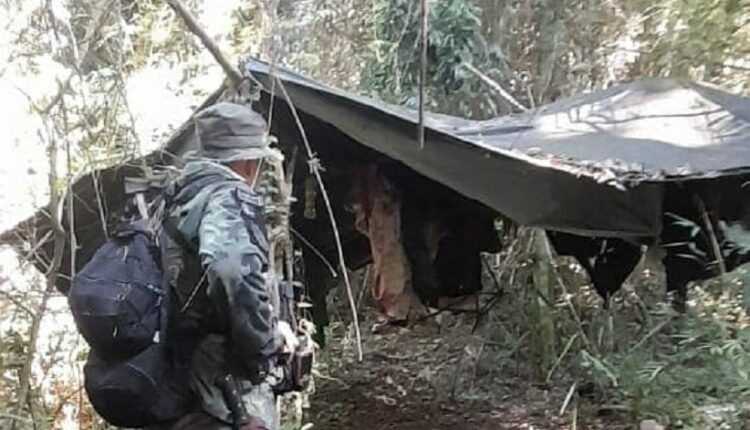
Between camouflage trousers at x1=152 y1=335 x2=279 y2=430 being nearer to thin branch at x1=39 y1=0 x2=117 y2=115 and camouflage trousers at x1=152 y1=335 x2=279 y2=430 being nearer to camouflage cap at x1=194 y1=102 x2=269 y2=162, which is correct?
camouflage cap at x1=194 y1=102 x2=269 y2=162

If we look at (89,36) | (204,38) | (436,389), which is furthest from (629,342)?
(89,36)

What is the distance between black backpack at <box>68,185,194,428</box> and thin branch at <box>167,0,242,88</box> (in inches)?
22.1

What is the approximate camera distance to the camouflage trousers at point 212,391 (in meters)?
2.83

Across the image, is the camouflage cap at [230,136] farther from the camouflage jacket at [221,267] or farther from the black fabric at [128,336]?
the black fabric at [128,336]

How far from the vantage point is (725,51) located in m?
5.75

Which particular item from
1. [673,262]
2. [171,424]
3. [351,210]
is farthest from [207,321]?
[673,262]

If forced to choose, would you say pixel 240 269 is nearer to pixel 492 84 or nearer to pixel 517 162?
pixel 517 162

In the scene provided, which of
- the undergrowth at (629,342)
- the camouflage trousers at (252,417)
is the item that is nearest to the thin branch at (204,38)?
the camouflage trousers at (252,417)

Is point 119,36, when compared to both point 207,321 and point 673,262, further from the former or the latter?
point 673,262

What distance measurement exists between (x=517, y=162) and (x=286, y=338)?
3.77ft

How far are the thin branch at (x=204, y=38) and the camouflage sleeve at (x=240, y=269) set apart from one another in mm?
454

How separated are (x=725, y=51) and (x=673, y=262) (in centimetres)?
161

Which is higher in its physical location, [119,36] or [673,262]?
[119,36]

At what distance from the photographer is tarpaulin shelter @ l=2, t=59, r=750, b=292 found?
12.2 ft
